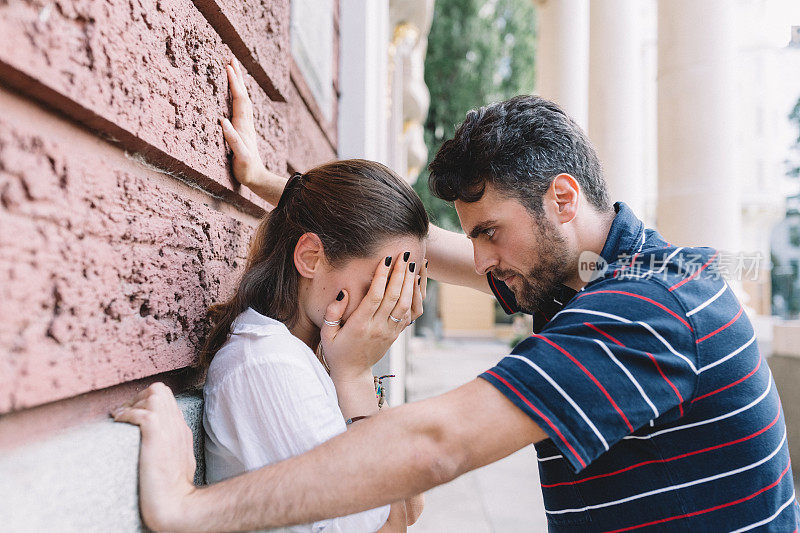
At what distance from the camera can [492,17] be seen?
1977 centimetres

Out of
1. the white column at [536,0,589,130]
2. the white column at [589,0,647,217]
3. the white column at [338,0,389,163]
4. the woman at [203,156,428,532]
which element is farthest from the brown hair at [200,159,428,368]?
the white column at [536,0,589,130]

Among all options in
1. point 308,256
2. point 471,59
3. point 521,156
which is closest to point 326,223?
point 308,256

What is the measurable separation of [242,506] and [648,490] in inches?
40.2

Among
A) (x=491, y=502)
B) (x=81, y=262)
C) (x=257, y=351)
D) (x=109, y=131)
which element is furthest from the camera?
(x=491, y=502)

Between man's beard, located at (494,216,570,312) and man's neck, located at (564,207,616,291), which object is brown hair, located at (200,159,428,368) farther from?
man's neck, located at (564,207,616,291)

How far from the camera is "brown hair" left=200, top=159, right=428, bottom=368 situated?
5.39ft

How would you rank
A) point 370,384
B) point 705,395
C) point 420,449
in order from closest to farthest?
1. point 420,449
2. point 705,395
3. point 370,384

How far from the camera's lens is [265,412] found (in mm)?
1268

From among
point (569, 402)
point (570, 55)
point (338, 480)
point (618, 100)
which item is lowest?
point (338, 480)

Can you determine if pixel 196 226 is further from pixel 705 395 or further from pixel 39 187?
pixel 705 395

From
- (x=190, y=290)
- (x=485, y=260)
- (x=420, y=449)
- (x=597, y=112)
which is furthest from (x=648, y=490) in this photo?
(x=597, y=112)

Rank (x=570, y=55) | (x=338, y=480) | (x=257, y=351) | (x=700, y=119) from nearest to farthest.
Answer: (x=338, y=480) → (x=257, y=351) → (x=700, y=119) → (x=570, y=55)

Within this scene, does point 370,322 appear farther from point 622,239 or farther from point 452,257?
point 452,257

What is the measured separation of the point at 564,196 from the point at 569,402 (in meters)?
0.89
